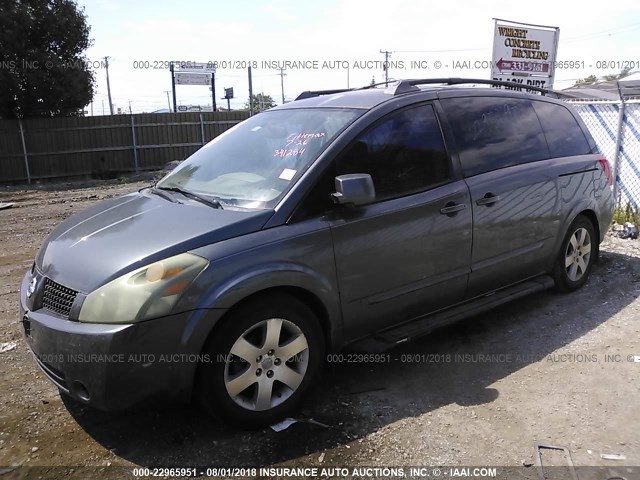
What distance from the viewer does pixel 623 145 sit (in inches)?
307

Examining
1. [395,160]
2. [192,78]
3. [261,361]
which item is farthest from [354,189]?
[192,78]

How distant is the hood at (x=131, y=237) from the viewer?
2.79 meters

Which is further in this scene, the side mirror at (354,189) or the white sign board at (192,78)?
the white sign board at (192,78)

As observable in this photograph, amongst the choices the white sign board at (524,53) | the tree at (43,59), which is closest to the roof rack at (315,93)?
the white sign board at (524,53)

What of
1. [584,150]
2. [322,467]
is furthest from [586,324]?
[322,467]

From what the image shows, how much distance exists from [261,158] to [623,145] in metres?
6.37

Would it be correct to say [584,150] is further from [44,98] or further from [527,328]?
[44,98]

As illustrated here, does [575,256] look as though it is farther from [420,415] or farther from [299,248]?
[299,248]

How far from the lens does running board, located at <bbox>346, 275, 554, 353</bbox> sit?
3.43 m

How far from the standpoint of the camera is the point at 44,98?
18844 mm

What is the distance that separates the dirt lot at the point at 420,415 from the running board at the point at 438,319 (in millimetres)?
301

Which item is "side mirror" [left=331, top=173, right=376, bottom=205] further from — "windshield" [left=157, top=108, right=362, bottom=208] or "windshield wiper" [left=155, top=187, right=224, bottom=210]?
"windshield wiper" [left=155, top=187, right=224, bottom=210]

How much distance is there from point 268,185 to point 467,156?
155cm

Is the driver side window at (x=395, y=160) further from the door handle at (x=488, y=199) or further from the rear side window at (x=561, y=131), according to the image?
the rear side window at (x=561, y=131)
